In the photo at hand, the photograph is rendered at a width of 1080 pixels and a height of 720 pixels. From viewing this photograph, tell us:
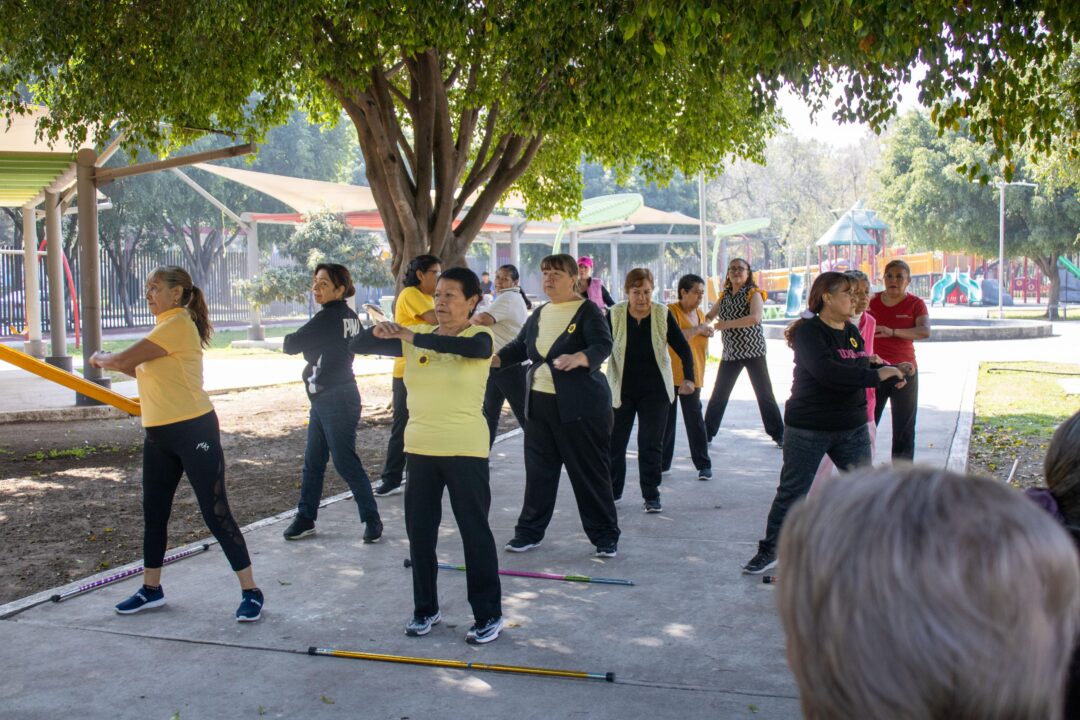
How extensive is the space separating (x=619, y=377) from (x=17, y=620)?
4.19 metres

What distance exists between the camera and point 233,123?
12.4m

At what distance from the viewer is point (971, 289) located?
4941 cm

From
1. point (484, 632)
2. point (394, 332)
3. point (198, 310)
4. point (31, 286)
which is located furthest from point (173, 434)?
point (31, 286)

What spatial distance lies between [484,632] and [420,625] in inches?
12.7

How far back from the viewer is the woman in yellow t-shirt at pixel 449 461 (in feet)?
16.2

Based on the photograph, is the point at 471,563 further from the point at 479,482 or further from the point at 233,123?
the point at 233,123

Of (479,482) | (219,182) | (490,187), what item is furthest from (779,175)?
Answer: (479,482)

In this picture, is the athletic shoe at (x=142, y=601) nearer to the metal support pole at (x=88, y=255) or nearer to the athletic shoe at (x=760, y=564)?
the athletic shoe at (x=760, y=564)

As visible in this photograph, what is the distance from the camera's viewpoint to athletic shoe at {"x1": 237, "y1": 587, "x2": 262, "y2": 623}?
206 inches

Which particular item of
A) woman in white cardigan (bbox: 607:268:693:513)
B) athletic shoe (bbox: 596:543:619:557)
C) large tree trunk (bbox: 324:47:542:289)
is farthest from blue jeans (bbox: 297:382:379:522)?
large tree trunk (bbox: 324:47:542:289)

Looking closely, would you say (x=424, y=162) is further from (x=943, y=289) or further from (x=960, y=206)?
(x=943, y=289)

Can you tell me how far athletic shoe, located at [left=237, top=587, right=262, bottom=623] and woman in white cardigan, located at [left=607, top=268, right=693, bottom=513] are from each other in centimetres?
317

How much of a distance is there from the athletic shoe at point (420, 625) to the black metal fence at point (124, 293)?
25887 mm

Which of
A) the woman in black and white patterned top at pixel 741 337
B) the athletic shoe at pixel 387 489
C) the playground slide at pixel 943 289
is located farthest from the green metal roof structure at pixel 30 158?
the playground slide at pixel 943 289
